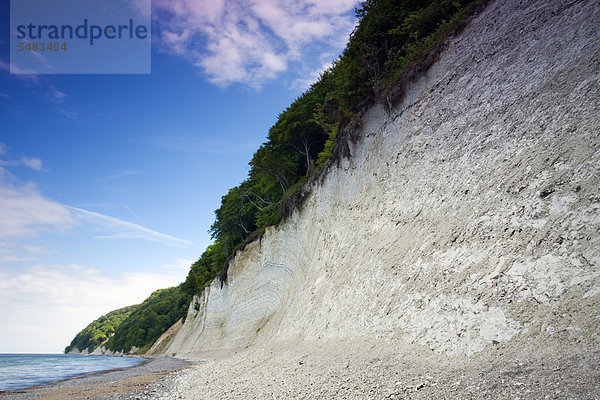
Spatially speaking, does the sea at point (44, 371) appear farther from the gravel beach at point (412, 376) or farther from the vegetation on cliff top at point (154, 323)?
the vegetation on cliff top at point (154, 323)

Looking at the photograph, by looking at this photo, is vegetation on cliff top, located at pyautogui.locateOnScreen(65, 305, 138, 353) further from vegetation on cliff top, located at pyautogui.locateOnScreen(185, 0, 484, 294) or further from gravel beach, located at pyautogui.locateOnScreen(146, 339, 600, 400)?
gravel beach, located at pyautogui.locateOnScreen(146, 339, 600, 400)

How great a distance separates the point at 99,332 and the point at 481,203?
162m

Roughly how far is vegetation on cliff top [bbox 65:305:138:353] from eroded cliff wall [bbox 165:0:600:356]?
13527 cm

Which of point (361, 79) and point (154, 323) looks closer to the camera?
point (361, 79)

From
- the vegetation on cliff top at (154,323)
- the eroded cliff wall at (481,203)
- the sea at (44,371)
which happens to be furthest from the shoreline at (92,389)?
the vegetation on cliff top at (154,323)

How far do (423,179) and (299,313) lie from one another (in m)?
8.21

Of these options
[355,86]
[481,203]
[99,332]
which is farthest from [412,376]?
[99,332]

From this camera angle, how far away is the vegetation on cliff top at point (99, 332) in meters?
130

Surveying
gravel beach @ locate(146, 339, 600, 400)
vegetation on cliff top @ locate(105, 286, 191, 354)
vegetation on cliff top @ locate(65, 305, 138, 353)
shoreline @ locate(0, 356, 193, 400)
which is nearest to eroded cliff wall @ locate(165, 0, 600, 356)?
gravel beach @ locate(146, 339, 600, 400)

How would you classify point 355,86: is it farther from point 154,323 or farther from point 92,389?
point 154,323

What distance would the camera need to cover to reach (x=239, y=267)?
29.8 meters

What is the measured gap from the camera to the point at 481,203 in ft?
27.0

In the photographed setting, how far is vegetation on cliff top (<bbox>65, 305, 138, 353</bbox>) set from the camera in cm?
13019

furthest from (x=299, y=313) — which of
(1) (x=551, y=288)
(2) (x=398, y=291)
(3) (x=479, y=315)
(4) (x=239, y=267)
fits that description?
(4) (x=239, y=267)
